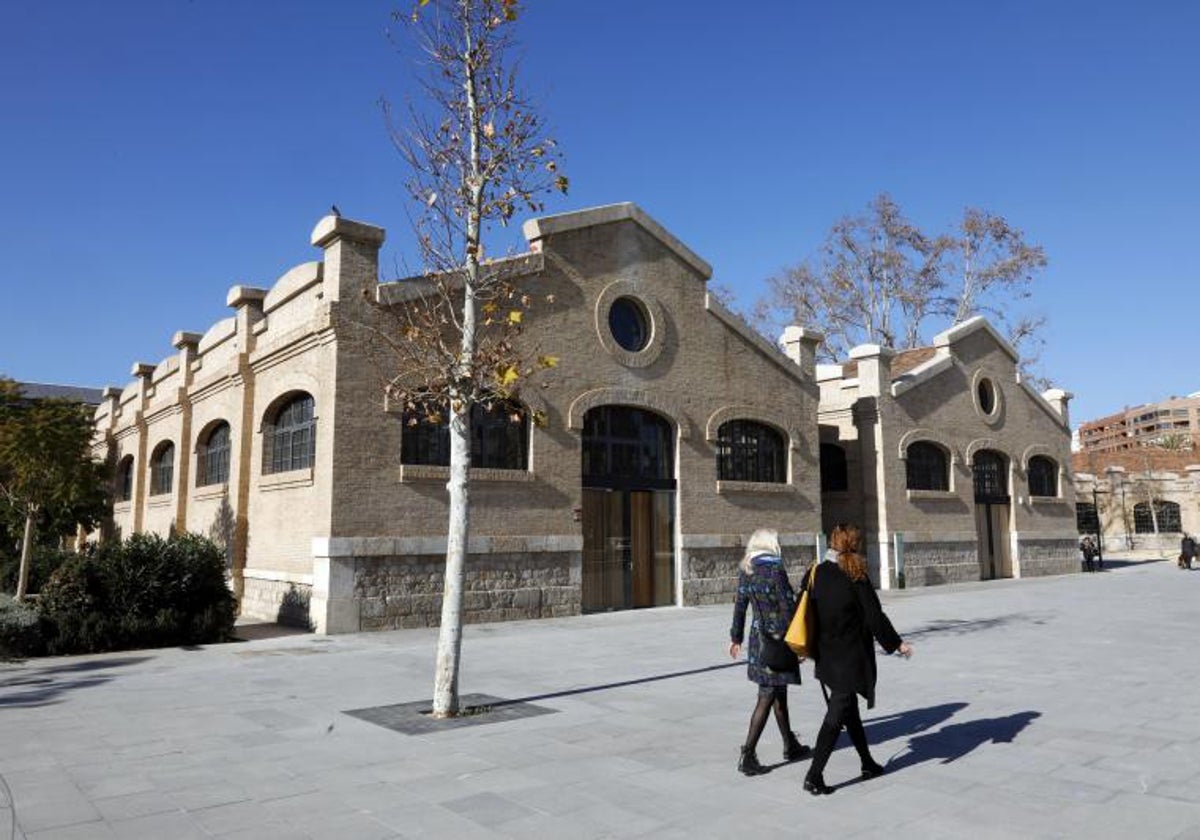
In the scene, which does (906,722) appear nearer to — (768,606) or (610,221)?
(768,606)

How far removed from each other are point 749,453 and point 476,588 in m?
8.38

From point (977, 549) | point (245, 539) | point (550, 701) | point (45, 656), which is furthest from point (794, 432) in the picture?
point (45, 656)

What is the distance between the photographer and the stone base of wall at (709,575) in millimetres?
20016

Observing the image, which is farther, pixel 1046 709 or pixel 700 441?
pixel 700 441

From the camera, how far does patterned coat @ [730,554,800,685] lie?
6.39 meters

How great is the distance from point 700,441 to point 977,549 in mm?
13342

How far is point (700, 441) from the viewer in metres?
20.6

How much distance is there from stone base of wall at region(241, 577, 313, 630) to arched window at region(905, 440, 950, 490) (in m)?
18.1

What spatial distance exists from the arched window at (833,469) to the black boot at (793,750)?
20.7m

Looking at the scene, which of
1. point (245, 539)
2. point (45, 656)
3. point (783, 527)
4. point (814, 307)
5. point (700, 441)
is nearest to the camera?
point (45, 656)

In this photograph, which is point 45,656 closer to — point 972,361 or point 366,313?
point 366,313

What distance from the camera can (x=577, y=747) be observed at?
7199 millimetres

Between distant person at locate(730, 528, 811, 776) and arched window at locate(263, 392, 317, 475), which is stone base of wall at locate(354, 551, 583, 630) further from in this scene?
distant person at locate(730, 528, 811, 776)

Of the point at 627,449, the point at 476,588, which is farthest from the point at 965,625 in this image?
the point at 476,588
